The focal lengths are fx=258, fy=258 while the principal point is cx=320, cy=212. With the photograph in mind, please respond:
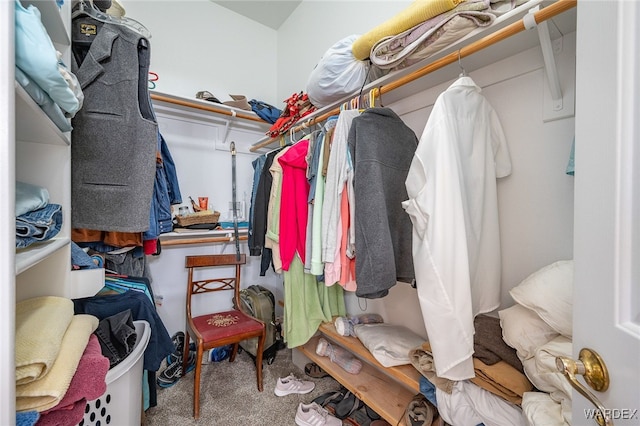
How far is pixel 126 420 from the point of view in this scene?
82 centimetres

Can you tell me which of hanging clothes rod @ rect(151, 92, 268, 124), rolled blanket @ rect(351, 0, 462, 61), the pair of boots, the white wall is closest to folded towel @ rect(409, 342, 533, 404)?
rolled blanket @ rect(351, 0, 462, 61)

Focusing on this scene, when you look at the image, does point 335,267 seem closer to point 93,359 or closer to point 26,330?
point 93,359

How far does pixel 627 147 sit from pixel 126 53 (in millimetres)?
1405

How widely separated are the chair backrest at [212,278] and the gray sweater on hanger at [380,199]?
4.67 ft

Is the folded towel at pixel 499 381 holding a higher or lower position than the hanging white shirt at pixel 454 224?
lower

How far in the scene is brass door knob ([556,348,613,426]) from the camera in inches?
15.3

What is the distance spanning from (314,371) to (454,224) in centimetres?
149

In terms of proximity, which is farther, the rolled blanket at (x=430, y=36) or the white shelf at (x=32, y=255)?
the rolled blanket at (x=430, y=36)

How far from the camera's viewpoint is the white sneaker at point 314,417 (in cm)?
136

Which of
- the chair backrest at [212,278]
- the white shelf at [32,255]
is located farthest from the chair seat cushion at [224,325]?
the white shelf at [32,255]

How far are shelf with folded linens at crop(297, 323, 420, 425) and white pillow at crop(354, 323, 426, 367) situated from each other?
29 mm

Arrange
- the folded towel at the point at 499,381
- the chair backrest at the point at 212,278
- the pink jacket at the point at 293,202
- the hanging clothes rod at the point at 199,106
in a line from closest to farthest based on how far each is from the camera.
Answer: the folded towel at the point at 499,381 → the pink jacket at the point at 293,202 → the hanging clothes rod at the point at 199,106 → the chair backrest at the point at 212,278

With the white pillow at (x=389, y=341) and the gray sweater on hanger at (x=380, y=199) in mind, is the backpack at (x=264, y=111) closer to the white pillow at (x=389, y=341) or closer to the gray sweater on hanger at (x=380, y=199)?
the gray sweater on hanger at (x=380, y=199)

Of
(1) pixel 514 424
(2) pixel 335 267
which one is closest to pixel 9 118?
(2) pixel 335 267
